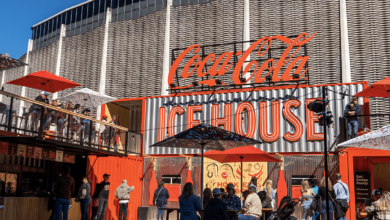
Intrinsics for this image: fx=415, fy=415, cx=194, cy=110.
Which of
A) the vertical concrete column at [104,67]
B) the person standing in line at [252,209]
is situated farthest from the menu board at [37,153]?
the vertical concrete column at [104,67]

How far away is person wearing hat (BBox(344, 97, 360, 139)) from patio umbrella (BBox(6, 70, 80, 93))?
10.7m

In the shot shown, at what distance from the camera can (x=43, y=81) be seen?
15.3 meters

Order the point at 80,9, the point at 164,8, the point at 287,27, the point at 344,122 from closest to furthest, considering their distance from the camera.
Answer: the point at 344,122
the point at 287,27
the point at 164,8
the point at 80,9

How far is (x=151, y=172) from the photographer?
19625 mm

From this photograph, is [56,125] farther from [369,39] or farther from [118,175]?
[369,39]

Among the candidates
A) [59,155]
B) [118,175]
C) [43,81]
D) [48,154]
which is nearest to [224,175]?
[118,175]

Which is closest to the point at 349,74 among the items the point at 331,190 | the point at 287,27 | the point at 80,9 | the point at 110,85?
the point at 287,27

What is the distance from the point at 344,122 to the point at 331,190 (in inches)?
227

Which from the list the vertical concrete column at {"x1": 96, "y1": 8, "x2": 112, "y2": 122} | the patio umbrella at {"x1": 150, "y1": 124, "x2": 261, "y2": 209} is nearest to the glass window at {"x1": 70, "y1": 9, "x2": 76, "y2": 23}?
the vertical concrete column at {"x1": 96, "y1": 8, "x2": 112, "y2": 122}

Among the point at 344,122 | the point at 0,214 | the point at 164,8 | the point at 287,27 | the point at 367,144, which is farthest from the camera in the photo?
the point at 164,8

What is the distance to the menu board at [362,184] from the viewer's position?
17.9m

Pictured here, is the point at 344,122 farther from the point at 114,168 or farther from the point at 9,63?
the point at 9,63

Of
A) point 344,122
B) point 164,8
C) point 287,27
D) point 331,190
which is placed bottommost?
point 331,190

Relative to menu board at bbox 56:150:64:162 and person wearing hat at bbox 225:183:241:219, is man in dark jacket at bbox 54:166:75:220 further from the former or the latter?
person wearing hat at bbox 225:183:241:219
